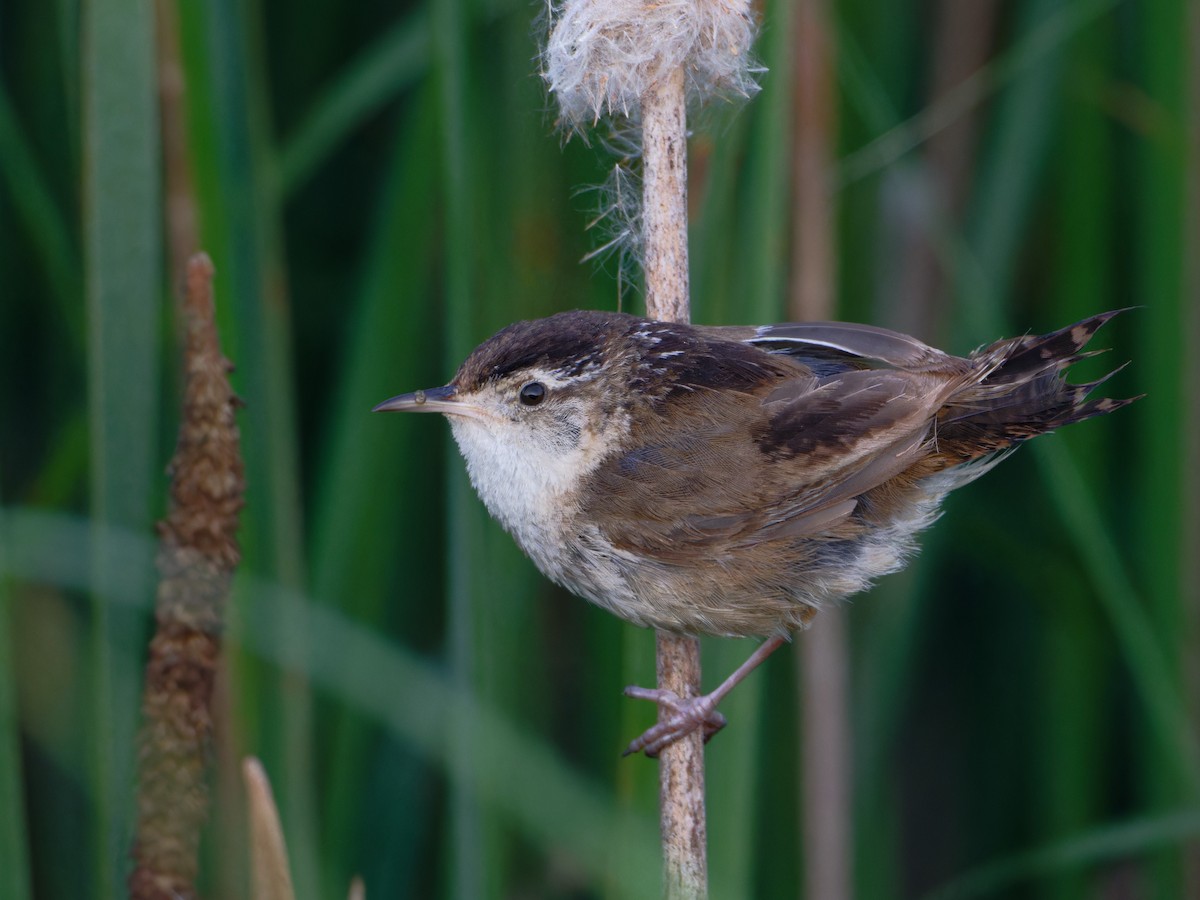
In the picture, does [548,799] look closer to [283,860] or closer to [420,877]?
[283,860]

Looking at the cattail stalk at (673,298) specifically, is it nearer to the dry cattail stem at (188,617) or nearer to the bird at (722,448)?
the bird at (722,448)

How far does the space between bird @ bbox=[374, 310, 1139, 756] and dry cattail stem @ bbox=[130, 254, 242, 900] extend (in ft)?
1.98

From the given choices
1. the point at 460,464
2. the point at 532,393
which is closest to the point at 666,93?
the point at 532,393

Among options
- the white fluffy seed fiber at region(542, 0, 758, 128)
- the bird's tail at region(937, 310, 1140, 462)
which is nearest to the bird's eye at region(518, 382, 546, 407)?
the white fluffy seed fiber at region(542, 0, 758, 128)

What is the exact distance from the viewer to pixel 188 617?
1.54m

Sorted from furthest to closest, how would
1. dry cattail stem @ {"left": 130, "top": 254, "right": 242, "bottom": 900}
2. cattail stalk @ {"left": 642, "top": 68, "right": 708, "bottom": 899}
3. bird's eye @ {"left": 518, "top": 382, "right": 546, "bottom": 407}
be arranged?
bird's eye @ {"left": 518, "top": 382, "right": 546, "bottom": 407}, cattail stalk @ {"left": 642, "top": 68, "right": 708, "bottom": 899}, dry cattail stem @ {"left": 130, "top": 254, "right": 242, "bottom": 900}

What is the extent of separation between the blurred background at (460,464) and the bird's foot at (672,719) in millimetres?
40

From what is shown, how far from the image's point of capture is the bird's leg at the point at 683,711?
194 cm

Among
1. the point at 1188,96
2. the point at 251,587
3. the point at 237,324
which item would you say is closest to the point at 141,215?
the point at 237,324

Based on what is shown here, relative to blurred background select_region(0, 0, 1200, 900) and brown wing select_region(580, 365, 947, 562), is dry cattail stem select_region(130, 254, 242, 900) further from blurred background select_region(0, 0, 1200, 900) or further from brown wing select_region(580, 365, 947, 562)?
brown wing select_region(580, 365, 947, 562)

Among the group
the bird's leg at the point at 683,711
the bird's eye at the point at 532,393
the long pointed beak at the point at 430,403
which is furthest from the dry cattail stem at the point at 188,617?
the bird's eye at the point at 532,393

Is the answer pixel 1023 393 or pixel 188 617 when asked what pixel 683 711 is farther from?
pixel 188 617

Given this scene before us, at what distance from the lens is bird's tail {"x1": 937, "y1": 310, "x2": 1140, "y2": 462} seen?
1.95m

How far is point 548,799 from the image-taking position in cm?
213
